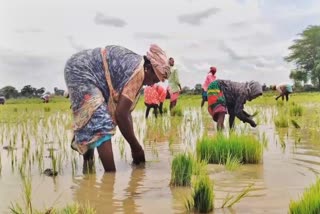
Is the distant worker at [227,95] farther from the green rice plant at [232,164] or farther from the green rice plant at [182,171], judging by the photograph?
the green rice plant at [182,171]

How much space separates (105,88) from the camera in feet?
14.5

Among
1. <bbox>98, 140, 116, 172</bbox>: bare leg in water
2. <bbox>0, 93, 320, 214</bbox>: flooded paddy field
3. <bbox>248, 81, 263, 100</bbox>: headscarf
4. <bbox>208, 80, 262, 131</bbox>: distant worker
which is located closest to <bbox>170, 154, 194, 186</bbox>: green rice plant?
<bbox>0, 93, 320, 214</bbox>: flooded paddy field

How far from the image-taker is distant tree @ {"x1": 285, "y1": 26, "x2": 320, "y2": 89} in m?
45.2

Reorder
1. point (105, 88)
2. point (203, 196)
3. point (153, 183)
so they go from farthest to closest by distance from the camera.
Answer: point (105, 88)
point (153, 183)
point (203, 196)

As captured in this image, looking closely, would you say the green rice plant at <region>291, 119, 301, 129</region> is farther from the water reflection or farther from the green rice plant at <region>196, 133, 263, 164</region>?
the water reflection

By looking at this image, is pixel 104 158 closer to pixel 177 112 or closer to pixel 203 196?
pixel 203 196

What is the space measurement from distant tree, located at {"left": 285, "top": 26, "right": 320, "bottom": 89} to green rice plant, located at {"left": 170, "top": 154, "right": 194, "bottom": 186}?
4280 cm

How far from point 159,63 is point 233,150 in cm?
115

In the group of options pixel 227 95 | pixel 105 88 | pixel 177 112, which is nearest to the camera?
pixel 105 88

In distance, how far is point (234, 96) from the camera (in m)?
7.41

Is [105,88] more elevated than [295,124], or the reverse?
[105,88]

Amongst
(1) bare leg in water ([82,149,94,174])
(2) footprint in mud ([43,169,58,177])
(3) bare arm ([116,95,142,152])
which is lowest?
(2) footprint in mud ([43,169,58,177])

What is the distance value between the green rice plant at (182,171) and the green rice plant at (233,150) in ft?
3.39

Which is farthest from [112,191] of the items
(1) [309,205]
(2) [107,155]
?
(1) [309,205]
